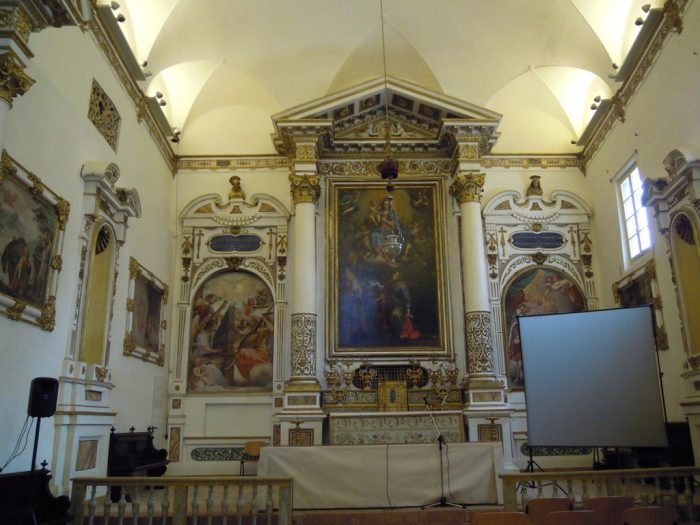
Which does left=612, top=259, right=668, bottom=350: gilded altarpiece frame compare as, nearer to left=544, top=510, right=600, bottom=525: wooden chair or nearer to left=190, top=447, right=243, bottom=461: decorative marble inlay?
left=544, top=510, right=600, bottom=525: wooden chair

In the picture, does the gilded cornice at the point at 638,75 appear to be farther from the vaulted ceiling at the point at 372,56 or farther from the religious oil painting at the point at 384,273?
the religious oil painting at the point at 384,273

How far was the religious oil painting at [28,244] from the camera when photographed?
6234 millimetres

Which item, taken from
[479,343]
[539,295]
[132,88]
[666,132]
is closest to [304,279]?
[479,343]

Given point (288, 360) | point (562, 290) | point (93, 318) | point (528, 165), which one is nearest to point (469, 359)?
point (562, 290)

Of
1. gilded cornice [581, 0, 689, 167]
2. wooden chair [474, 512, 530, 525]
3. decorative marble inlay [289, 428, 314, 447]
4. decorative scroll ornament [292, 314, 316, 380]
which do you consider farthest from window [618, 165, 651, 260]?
wooden chair [474, 512, 530, 525]

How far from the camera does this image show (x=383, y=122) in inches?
520

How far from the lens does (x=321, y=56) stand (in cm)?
1280

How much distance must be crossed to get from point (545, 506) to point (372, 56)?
9.94 meters

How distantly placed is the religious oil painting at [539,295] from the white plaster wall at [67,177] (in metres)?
6.81

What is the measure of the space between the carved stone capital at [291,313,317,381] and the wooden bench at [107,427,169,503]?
266 centimetres

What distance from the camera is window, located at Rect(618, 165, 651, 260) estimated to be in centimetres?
1056

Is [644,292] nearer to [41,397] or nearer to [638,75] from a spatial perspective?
[638,75]

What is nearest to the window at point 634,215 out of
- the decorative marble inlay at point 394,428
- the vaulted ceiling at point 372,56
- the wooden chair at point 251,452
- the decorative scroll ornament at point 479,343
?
the vaulted ceiling at point 372,56

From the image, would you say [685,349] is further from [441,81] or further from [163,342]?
[163,342]
